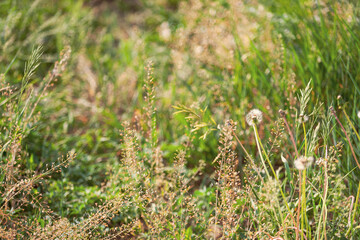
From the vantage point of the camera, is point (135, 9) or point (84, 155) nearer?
point (84, 155)

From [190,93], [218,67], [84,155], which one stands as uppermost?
[218,67]

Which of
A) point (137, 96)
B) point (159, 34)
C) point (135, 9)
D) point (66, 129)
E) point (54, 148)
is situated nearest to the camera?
point (54, 148)

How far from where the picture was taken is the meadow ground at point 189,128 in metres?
1.50

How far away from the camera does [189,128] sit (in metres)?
2.11

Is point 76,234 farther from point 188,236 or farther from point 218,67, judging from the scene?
point 218,67

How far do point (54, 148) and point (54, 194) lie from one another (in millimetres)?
465

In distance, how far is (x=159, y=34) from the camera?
146 inches

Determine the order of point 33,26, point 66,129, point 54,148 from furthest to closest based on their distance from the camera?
1. point 33,26
2. point 66,129
3. point 54,148

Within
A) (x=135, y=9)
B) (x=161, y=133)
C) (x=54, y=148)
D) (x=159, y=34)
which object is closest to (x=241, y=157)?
(x=161, y=133)

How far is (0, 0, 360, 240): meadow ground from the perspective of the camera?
1.50 meters

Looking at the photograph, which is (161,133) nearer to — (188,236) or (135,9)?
(188,236)

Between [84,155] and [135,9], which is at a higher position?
[135,9]

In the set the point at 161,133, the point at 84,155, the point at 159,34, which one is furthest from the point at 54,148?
the point at 159,34

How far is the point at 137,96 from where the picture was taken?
9.11 ft
